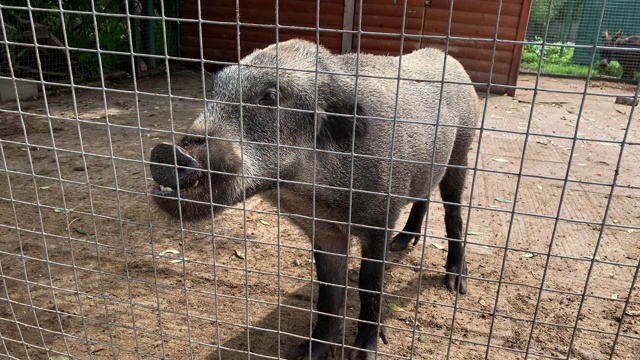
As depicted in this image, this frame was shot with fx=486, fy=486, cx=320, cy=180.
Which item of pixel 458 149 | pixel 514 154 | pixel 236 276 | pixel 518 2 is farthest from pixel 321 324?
pixel 518 2

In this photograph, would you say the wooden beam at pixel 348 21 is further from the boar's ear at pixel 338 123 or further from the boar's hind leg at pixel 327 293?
the boar's ear at pixel 338 123

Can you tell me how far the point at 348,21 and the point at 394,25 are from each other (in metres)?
0.98

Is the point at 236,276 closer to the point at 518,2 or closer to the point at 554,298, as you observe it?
the point at 554,298

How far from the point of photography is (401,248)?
4.13 m

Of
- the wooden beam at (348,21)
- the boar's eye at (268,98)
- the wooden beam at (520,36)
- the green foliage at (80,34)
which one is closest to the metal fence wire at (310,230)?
the boar's eye at (268,98)

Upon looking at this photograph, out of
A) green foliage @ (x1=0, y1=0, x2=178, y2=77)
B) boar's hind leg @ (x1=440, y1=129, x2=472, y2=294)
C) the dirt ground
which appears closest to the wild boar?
the dirt ground

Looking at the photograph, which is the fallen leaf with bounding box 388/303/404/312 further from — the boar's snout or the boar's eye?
the boar's snout

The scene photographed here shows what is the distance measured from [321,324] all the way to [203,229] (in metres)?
1.81

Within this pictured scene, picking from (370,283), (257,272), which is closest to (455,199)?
(370,283)

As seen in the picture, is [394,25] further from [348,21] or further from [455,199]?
[455,199]

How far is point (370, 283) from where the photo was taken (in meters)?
2.72

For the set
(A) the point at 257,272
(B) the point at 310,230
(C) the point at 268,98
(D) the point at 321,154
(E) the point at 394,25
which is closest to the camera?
(A) the point at 257,272

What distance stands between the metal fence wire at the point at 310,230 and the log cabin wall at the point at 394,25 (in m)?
4.13

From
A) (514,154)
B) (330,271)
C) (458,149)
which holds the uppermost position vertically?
(458,149)
